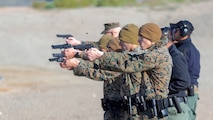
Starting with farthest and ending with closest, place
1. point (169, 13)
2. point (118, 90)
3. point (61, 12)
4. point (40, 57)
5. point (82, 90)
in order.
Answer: point (61, 12)
point (169, 13)
point (40, 57)
point (82, 90)
point (118, 90)

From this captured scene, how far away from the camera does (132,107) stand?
8.23 meters

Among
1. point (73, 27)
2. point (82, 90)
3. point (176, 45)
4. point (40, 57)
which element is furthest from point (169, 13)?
point (176, 45)

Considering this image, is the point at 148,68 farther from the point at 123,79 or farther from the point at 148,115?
the point at 148,115

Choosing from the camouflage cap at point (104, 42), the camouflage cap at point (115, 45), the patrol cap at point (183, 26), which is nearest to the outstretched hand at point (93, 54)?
the camouflage cap at point (115, 45)

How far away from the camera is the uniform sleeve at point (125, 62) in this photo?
748 cm

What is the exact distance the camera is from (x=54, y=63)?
27625 millimetres

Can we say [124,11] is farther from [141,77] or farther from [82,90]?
[141,77]

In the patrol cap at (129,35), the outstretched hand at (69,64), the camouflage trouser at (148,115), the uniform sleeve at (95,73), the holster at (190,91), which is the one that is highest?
the patrol cap at (129,35)

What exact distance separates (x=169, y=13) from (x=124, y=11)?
283 cm

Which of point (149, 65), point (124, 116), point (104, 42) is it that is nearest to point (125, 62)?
point (149, 65)

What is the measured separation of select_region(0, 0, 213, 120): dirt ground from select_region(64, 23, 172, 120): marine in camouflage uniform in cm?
159

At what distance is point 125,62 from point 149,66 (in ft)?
0.94

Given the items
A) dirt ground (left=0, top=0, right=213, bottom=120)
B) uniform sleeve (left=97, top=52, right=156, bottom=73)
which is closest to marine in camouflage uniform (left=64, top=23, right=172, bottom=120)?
uniform sleeve (left=97, top=52, right=156, bottom=73)

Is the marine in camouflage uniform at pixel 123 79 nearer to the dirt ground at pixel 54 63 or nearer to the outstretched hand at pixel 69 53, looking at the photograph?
the outstretched hand at pixel 69 53
